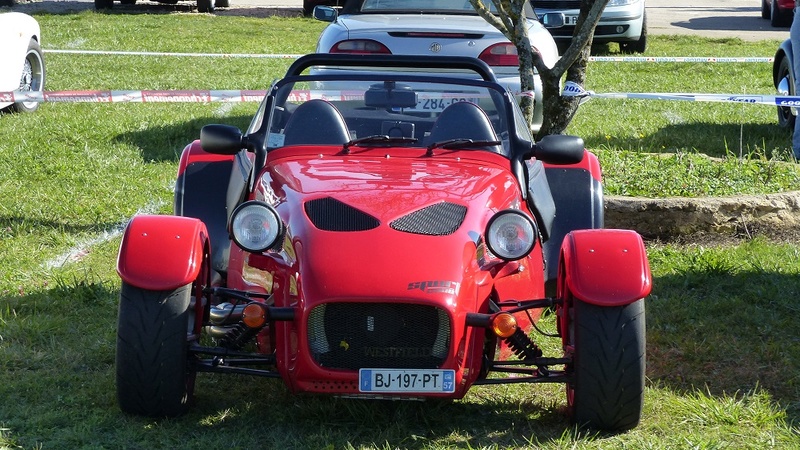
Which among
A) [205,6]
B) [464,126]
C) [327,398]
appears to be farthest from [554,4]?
[327,398]

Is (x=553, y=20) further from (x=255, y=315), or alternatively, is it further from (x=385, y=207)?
(x=255, y=315)

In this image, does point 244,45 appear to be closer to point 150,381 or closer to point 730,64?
point 730,64

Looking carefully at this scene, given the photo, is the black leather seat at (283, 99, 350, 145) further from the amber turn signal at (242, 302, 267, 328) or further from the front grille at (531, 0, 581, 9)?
the front grille at (531, 0, 581, 9)

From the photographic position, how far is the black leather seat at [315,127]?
17.9 feet

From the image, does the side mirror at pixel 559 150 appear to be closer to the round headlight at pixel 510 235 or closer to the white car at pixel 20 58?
the round headlight at pixel 510 235

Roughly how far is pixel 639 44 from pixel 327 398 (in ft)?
45.7

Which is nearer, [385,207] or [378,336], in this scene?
[378,336]

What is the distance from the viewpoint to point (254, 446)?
171 inches

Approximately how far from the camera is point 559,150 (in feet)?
17.2

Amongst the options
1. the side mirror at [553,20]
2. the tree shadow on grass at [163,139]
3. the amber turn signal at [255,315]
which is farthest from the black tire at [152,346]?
the side mirror at [553,20]

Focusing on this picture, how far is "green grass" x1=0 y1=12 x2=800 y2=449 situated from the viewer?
4.47m

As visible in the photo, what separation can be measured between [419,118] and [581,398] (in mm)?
1948

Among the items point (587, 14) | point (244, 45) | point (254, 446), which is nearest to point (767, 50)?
point (244, 45)

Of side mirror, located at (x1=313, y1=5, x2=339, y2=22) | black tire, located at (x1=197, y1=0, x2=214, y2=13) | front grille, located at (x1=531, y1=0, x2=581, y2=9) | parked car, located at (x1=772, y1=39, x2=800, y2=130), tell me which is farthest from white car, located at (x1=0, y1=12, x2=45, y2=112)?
black tire, located at (x1=197, y1=0, x2=214, y2=13)
